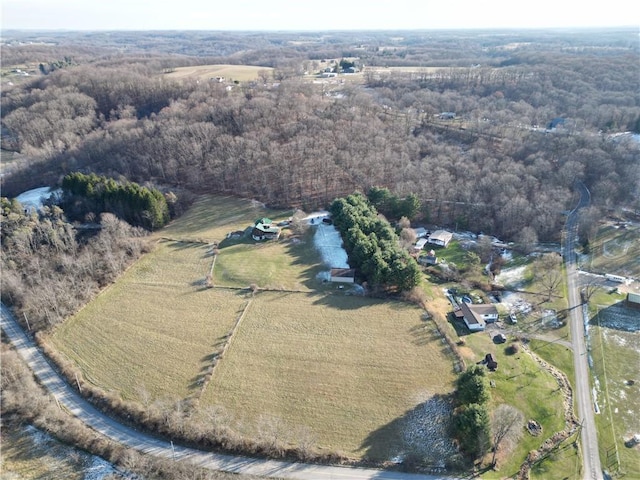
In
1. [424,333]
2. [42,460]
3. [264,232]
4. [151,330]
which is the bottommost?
[42,460]

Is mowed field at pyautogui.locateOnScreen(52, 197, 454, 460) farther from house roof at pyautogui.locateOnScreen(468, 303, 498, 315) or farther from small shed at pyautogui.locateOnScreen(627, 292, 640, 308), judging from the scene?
small shed at pyautogui.locateOnScreen(627, 292, 640, 308)

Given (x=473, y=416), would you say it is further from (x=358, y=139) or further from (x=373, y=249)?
(x=358, y=139)

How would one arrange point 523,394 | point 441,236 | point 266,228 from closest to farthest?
point 523,394
point 266,228
point 441,236

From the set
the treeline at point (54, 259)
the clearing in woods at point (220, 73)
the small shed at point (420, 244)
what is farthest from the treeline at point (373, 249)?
the clearing in woods at point (220, 73)

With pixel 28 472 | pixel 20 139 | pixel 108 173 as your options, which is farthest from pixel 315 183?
pixel 20 139

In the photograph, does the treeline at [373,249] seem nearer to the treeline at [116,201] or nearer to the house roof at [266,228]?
the house roof at [266,228]

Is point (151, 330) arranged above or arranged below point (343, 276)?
below

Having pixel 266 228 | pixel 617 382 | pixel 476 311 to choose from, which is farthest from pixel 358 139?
pixel 617 382
